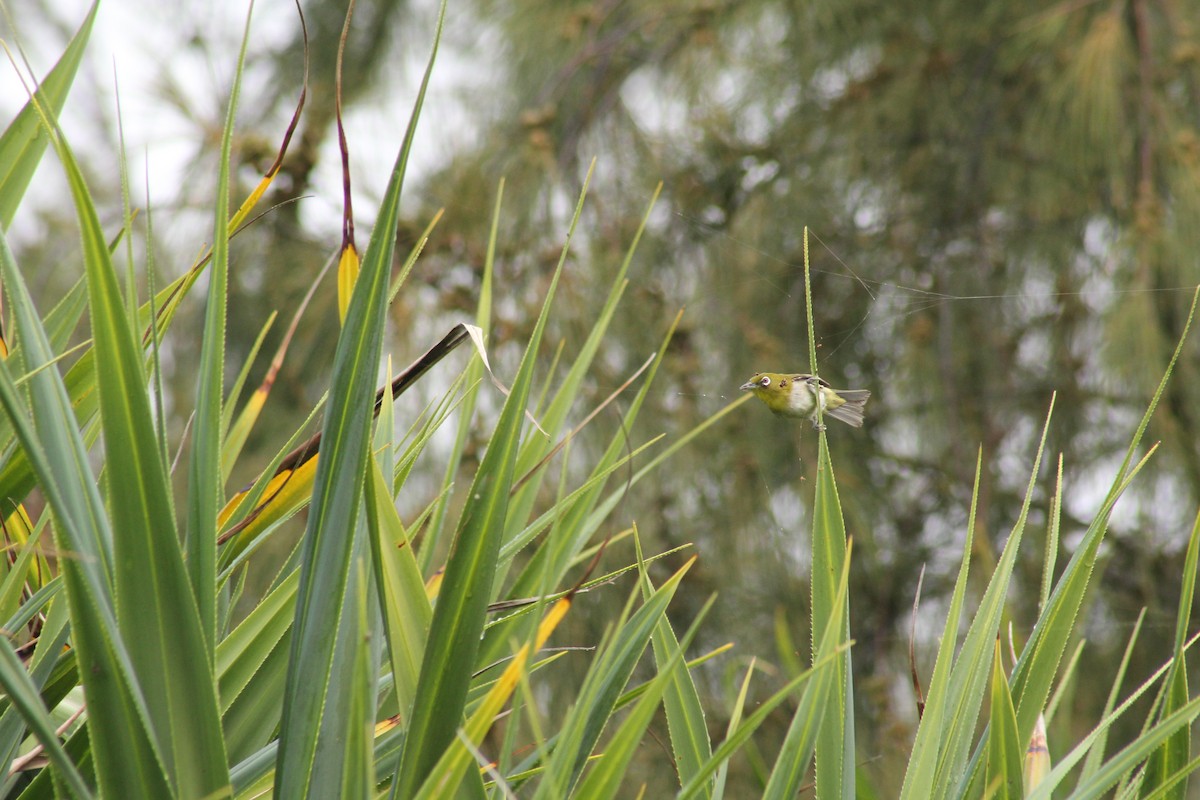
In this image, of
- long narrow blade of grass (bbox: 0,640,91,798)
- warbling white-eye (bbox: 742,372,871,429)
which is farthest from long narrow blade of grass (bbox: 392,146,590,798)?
warbling white-eye (bbox: 742,372,871,429)

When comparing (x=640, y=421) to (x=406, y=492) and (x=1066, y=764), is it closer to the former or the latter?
(x=406, y=492)

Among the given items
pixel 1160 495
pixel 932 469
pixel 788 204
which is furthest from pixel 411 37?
pixel 1160 495

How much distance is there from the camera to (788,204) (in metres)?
2.50

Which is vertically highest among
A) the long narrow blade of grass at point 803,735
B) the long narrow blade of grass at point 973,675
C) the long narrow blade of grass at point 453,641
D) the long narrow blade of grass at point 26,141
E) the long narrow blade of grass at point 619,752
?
the long narrow blade of grass at point 26,141

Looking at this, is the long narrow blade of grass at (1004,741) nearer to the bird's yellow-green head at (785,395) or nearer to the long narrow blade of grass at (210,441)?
the bird's yellow-green head at (785,395)

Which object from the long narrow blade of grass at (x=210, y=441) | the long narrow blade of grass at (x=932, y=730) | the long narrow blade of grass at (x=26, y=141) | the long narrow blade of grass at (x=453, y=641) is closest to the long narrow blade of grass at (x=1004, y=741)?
the long narrow blade of grass at (x=932, y=730)

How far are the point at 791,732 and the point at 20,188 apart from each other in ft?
2.57

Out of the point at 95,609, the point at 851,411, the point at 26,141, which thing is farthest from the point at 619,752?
the point at 26,141

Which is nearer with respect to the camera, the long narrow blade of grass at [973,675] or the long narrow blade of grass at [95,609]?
the long narrow blade of grass at [95,609]

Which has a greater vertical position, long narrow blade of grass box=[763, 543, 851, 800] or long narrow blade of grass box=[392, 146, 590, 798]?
long narrow blade of grass box=[392, 146, 590, 798]

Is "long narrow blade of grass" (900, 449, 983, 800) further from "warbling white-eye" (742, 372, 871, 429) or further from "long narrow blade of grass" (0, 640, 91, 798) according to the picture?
"long narrow blade of grass" (0, 640, 91, 798)

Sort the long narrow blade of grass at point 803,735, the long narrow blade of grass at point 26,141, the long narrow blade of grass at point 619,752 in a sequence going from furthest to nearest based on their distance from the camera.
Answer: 1. the long narrow blade of grass at point 26,141
2. the long narrow blade of grass at point 803,735
3. the long narrow blade of grass at point 619,752

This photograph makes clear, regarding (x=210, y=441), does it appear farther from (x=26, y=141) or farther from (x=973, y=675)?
(x=973, y=675)

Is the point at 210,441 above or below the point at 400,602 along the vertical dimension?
above
